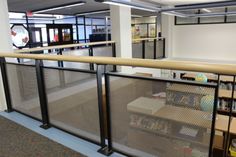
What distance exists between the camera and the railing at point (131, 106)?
1.21 metres

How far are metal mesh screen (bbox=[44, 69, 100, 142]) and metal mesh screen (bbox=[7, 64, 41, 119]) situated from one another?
27cm

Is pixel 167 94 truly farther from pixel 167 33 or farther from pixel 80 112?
pixel 167 33

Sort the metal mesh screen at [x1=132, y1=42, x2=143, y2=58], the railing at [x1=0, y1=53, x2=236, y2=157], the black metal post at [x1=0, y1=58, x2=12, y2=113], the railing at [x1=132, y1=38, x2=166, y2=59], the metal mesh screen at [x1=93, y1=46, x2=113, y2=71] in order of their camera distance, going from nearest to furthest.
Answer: the railing at [x1=0, y1=53, x2=236, y2=157]
the black metal post at [x1=0, y1=58, x2=12, y2=113]
the metal mesh screen at [x1=93, y1=46, x2=113, y2=71]
the metal mesh screen at [x1=132, y1=42, x2=143, y2=58]
the railing at [x1=132, y1=38, x2=166, y2=59]

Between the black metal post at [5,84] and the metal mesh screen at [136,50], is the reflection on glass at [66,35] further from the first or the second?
the black metal post at [5,84]

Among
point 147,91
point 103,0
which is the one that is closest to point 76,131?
point 147,91

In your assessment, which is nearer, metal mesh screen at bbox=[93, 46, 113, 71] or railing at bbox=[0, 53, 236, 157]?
railing at bbox=[0, 53, 236, 157]

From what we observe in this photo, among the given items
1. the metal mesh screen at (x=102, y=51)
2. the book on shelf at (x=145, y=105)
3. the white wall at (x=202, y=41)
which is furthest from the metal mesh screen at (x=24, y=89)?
the white wall at (x=202, y=41)

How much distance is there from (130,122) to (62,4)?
24.5ft

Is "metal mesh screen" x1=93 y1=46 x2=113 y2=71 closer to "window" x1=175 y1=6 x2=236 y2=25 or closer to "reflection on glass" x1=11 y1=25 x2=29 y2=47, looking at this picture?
"window" x1=175 y1=6 x2=236 y2=25

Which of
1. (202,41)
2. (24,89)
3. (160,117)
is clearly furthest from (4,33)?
(202,41)

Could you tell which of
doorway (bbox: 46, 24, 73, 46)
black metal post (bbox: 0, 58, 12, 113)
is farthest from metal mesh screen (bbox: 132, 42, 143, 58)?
doorway (bbox: 46, 24, 73, 46)

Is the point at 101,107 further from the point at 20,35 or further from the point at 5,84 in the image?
the point at 20,35

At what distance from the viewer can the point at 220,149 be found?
3.23 m

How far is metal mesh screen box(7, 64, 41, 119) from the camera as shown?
7.50ft
